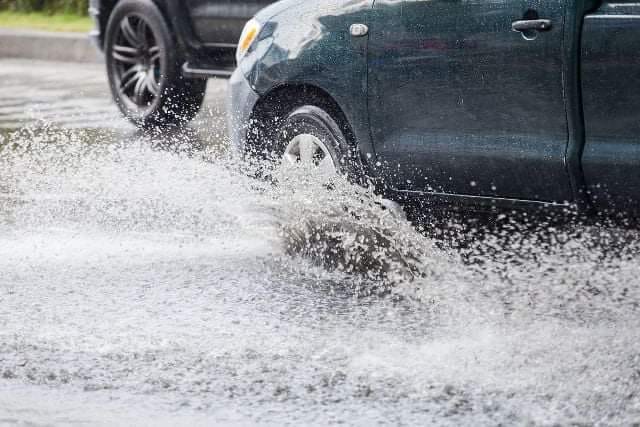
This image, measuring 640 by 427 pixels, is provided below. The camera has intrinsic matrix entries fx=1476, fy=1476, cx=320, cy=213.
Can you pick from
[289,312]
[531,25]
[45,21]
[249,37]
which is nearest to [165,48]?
[249,37]

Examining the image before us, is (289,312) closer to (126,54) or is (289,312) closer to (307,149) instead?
(307,149)

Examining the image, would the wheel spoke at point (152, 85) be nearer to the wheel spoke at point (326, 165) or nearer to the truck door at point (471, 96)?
the wheel spoke at point (326, 165)

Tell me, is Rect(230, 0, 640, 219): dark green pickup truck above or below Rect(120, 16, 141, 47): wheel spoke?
above

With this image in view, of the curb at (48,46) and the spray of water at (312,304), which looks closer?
the spray of water at (312,304)

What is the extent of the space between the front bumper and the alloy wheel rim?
0.29 metres

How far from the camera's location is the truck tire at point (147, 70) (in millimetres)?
10289

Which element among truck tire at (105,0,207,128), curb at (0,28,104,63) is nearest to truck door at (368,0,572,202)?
truck tire at (105,0,207,128)

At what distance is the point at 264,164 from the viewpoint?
6605 mm

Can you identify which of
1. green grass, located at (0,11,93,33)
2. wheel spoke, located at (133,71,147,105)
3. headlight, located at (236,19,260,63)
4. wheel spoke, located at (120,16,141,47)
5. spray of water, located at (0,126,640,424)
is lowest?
green grass, located at (0,11,93,33)

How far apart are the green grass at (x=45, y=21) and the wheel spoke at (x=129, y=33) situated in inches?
260

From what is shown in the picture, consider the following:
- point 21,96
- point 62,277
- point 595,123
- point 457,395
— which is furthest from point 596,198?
point 21,96

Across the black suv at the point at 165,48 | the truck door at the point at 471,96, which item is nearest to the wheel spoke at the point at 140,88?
the black suv at the point at 165,48

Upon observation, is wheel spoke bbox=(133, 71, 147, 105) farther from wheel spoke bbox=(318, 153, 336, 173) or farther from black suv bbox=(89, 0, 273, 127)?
wheel spoke bbox=(318, 153, 336, 173)

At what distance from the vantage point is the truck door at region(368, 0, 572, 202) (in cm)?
541
